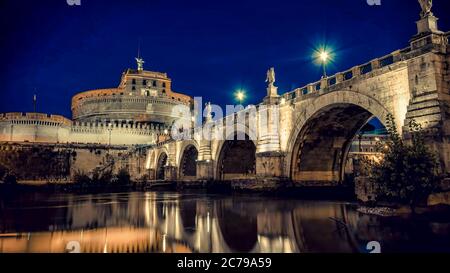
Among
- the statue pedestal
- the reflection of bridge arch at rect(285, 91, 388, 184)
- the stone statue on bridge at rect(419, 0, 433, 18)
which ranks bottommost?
the reflection of bridge arch at rect(285, 91, 388, 184)

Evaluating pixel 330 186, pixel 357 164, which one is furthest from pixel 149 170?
pixel 330 186

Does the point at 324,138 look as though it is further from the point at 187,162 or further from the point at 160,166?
the point at 160,166

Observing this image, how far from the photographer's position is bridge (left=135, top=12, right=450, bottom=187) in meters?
12.3

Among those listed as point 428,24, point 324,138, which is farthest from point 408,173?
point 324,138

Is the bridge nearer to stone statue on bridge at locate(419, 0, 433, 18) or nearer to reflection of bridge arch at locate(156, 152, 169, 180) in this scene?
stone statue on bridge at locate(419, 0, 433, 18)

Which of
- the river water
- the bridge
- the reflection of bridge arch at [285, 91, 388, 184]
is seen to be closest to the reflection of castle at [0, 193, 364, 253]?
the river water

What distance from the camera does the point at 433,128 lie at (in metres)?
11.5

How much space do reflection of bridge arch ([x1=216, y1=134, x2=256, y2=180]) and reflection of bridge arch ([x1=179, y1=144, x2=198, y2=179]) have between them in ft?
35.4

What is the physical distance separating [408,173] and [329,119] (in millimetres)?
10698

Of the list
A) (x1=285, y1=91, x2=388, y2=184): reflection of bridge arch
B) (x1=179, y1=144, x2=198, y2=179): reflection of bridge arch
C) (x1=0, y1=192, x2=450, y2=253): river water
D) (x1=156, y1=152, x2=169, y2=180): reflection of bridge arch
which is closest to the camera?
(x1=0, y1=192, x2=450, y2=253): river water

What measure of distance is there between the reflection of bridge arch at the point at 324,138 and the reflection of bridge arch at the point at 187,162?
76.3 feet
